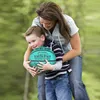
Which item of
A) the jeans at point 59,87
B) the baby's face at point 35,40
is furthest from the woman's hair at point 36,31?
the jeans at point 59,87

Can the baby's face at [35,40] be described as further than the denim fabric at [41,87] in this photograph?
No

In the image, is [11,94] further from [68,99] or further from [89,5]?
[68,99]

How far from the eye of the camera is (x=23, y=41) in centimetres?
682

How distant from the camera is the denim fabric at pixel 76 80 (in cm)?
423

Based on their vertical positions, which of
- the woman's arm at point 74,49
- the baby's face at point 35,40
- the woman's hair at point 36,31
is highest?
the woman's hair at point 36,31

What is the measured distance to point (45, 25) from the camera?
405 cm

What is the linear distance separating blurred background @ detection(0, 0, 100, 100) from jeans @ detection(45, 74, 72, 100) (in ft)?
6.27

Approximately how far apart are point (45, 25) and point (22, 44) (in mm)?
2825

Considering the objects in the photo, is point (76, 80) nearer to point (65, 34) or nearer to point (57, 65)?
point (57, 65)

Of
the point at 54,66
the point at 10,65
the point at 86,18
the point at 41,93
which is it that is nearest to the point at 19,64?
the point at 10,65

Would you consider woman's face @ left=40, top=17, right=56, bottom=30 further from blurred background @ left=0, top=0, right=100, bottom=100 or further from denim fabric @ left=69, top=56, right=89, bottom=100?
blurred background @ left=0, top=0, right=100, bottom=100

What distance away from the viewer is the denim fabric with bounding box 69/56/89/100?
4234mm

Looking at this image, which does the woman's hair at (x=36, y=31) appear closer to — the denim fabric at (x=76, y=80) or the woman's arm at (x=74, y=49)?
the woman's arm at (x=74, y=49)

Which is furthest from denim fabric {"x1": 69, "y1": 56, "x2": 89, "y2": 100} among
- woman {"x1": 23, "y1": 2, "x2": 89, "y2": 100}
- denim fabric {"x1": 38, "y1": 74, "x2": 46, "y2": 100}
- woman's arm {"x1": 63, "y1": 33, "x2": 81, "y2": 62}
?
denim fabric {"x1": 38, "y1": 74, "x2": 46, "y2": 100}
